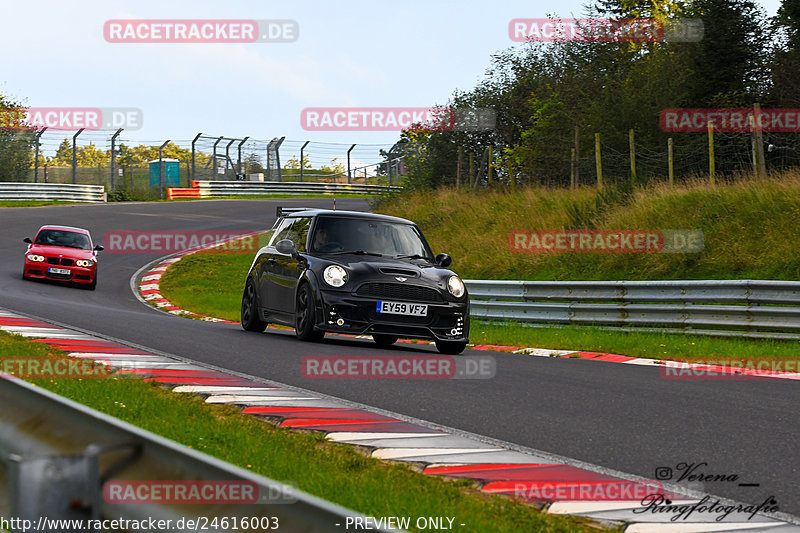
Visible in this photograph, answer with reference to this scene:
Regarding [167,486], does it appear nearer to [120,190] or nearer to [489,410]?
[489,410]

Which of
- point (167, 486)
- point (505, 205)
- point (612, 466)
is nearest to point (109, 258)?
point (505, 205)

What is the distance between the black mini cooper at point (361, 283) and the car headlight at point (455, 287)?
0.04 feet

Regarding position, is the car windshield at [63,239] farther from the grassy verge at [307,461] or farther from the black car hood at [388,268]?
the grassy verge at [307,461]

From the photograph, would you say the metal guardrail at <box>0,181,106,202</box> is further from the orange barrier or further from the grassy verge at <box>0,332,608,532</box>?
the grassy verge at <box>0,332,608,532</box>

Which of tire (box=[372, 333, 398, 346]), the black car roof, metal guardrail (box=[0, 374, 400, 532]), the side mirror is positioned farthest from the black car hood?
metal guardrail (box=[0, 374, 400, 532])

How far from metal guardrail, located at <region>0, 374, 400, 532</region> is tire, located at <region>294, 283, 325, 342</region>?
833cm

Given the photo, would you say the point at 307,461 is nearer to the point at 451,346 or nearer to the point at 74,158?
the point at 451,346

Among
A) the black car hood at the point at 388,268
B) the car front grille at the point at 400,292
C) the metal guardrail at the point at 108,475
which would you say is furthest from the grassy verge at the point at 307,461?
the black car hood at the point at 388,268

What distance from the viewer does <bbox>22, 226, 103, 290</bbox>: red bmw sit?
2314cm

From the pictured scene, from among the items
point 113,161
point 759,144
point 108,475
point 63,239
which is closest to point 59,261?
point 63,239

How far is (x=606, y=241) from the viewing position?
20.7 meters

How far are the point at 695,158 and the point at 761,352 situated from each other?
47.3ft

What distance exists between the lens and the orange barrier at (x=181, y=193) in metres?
50.2

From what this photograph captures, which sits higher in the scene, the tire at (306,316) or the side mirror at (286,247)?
the side mirror at (286,247)
